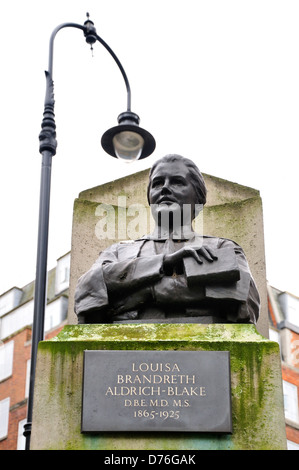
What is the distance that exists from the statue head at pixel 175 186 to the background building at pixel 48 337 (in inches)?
930

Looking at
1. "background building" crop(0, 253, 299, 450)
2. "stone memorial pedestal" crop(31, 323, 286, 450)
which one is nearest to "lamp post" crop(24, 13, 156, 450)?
"stone memorial pedestal" crop(31, 323, 286, 450)

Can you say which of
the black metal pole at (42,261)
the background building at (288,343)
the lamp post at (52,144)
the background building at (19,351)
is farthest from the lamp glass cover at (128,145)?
the background building at (19,351)

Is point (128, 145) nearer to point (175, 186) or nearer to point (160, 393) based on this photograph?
point (175, 186)

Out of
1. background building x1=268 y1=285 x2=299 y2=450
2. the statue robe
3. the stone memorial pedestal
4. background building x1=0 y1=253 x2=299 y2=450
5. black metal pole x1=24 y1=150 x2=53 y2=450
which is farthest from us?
background building x1=0 y1=253 x2=299 y2=450

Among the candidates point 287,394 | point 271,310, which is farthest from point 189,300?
point 271,310

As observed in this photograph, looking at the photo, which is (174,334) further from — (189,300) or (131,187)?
(131,187)

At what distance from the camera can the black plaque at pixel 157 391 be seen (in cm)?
632

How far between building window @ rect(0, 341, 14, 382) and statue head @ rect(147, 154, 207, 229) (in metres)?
28.1

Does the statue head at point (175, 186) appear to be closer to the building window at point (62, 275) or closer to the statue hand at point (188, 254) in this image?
the statue hand at point (188, 254)

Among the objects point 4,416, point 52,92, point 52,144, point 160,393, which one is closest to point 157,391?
point 160,393

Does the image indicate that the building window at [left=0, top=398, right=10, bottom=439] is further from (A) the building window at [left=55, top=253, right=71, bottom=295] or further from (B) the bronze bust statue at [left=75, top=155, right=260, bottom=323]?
(B) the bronze bust statue at [left=75, top=155, right=260, bottom=323]

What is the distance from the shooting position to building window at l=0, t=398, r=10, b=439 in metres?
34.4

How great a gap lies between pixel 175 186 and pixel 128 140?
3.32 metres

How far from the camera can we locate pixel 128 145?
11375 mm
